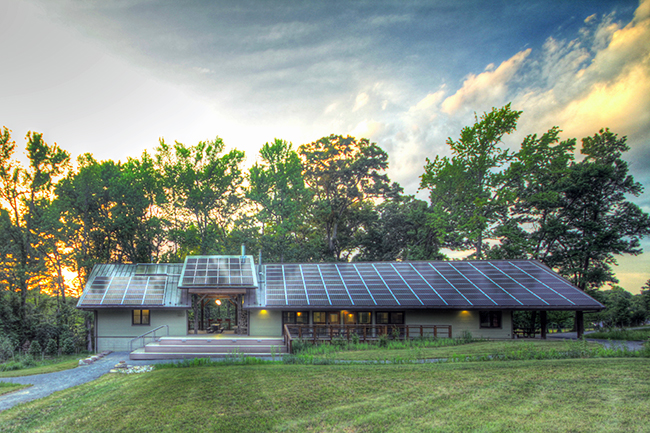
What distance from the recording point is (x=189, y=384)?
9133 millimetres

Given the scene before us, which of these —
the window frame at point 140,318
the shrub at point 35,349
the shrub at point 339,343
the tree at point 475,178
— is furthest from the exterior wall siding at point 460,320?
the shrub at point 35,349

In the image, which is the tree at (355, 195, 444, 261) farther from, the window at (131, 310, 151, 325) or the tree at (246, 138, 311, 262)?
the window at (131, 310, 151, 325)

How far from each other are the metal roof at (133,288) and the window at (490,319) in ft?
53.9

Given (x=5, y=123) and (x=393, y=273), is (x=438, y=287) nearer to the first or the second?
(x=393, y=273)

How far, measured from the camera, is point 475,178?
31438mm

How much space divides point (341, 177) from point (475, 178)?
13.9 meters

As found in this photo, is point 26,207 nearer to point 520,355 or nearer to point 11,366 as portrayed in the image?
point 11,366

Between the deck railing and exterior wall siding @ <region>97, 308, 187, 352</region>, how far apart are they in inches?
254

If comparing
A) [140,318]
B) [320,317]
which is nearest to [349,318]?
[320,317]

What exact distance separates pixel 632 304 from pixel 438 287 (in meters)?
24.9

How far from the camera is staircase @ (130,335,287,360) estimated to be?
587 inches

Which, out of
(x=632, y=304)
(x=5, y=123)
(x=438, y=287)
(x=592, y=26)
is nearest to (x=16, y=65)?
(x=5, y=123)

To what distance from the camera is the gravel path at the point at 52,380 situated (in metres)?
9.46

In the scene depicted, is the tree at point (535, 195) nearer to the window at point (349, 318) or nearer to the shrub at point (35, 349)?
the window at point (349, 318)
